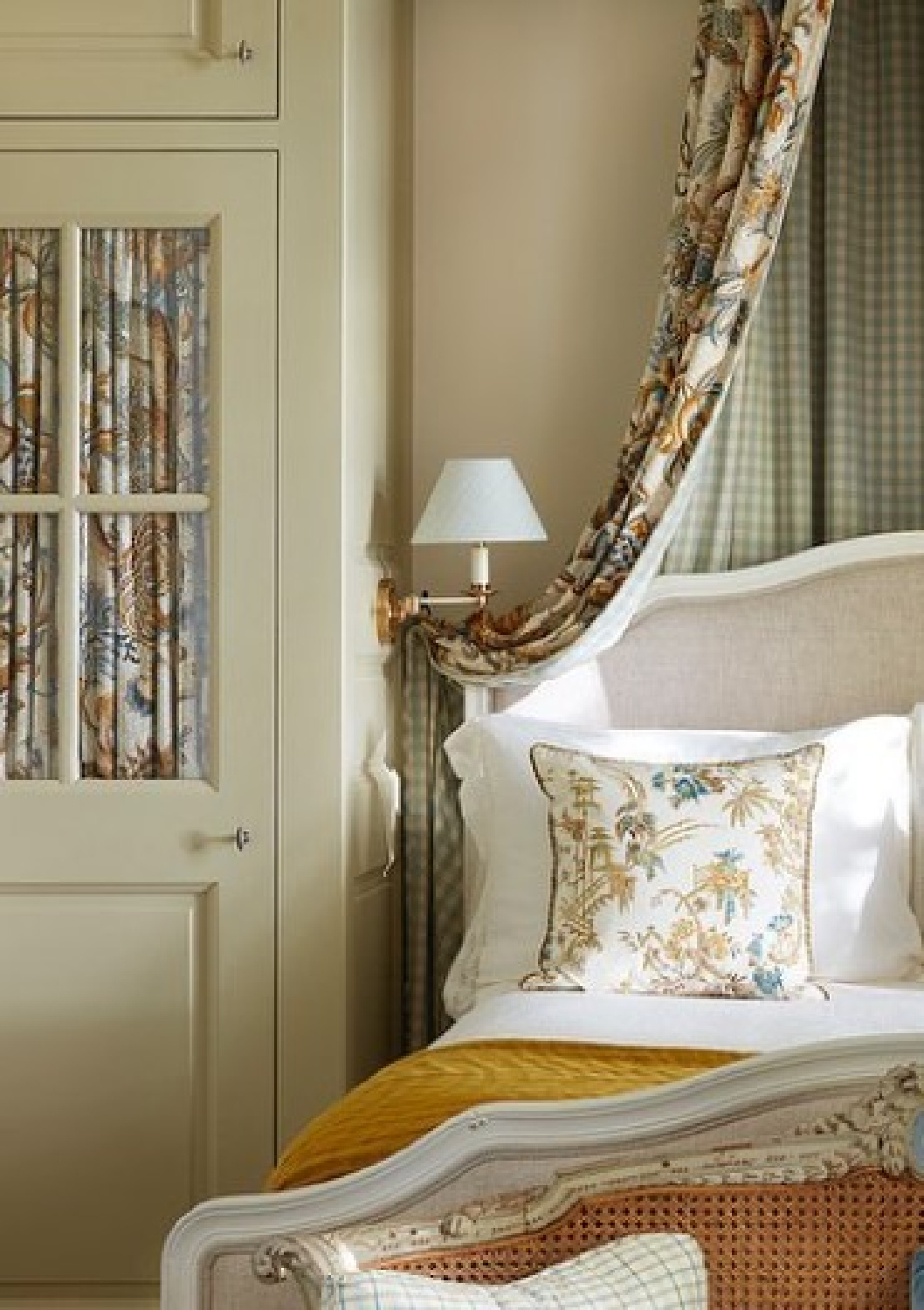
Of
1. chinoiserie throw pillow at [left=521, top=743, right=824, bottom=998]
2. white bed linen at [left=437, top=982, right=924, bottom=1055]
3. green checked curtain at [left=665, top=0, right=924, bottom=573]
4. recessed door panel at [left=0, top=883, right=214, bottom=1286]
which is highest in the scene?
green checked curtain at [left=665, top=0, right=924, bottom=573]

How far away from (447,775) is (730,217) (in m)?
1.13

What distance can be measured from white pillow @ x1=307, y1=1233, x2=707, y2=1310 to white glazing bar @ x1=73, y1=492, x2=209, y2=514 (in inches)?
68.1

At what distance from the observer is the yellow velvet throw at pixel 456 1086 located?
227 cm

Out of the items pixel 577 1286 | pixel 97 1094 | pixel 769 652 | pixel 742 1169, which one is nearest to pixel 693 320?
pixel 769 652

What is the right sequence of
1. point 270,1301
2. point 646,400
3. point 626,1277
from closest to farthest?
point 626,1277, point 270,1301, point 646,400

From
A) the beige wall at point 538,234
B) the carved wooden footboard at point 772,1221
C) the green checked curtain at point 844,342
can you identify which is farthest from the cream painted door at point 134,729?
the carved wooden footboard at point 772,1221

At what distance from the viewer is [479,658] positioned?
3.59 meters

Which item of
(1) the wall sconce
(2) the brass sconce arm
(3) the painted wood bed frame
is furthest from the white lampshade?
(3) the painted wood bed frame

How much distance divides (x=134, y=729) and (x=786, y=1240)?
5.58 feet

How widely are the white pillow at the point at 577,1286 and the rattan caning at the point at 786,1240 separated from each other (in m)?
0.04

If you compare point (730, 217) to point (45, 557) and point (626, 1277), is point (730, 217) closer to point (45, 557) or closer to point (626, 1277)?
point (45, 557)

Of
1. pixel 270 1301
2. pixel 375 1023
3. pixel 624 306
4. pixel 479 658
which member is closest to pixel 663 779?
pixel 479 658

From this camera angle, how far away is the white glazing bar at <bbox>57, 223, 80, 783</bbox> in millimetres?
3297

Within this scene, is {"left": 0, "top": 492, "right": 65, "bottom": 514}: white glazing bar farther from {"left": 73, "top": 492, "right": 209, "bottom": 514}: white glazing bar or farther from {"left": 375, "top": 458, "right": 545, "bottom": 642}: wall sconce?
{"left": 375, "top": 458, "right": 545, "bottom": 642}: wall sconce
